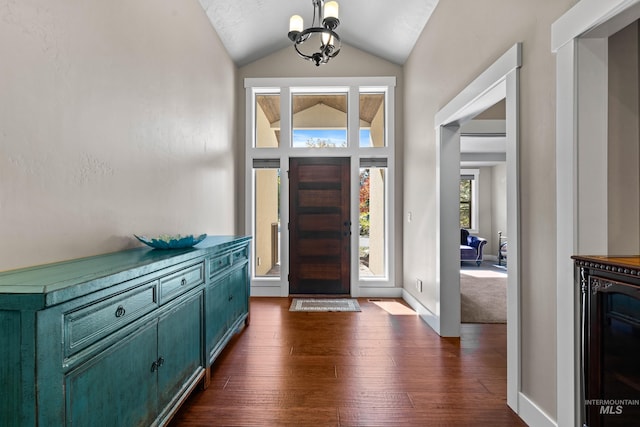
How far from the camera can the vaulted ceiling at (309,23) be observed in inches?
134

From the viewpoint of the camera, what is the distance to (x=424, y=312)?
3.49 meters

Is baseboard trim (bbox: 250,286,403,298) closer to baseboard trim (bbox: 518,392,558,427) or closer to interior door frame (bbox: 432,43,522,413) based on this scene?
interior door frame (bbox: 432,43,522,413)

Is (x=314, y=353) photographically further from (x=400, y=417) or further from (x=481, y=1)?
(x=481, y=1)

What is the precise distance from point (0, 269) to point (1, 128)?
54 cm

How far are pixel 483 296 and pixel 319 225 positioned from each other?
8.39 ft

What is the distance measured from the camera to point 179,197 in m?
2.74

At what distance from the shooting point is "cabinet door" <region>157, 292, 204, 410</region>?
1595mm

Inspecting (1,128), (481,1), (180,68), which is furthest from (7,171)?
(481,1)

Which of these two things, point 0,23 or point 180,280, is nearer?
point 0,23

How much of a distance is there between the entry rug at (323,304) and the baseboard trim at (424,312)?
67 centimetres

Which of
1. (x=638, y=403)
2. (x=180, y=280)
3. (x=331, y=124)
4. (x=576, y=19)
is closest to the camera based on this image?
(x=638, y=403)

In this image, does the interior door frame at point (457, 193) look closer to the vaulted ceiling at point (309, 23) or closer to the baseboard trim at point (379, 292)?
the baseboard trim at point (379, 292)

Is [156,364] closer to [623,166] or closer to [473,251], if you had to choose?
[623,166]

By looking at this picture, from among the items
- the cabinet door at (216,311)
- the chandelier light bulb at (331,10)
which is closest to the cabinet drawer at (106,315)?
the cabinet door at (216,311)
